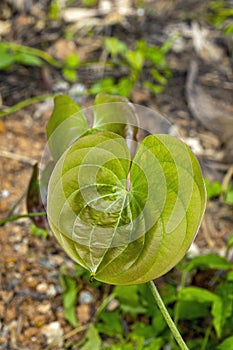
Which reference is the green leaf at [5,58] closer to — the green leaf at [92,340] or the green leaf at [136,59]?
the green leaf at [136,59]

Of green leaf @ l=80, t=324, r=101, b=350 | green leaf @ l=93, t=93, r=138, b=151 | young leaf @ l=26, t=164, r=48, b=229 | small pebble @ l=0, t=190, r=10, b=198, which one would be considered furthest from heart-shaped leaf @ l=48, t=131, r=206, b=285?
small pebble @ l=0, t=190, r=10, b=198

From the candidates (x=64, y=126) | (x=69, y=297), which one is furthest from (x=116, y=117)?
(x=69, y=297)

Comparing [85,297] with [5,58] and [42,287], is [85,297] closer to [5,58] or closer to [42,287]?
[42,287]

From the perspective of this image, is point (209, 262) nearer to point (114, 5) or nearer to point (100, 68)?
point (100, 68)

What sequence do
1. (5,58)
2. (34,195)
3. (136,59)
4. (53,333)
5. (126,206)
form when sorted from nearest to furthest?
(126,206) < (34,195) < (53,333) < (5,58) < (136,59)

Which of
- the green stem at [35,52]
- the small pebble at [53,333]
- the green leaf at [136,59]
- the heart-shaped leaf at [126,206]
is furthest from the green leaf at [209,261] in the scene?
the green stem at [35,52]

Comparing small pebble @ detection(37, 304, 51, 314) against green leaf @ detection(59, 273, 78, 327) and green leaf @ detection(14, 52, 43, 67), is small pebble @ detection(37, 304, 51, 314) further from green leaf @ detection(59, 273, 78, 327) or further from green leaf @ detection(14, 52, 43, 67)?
green leaf @ detection(14, 52, 43, 67)

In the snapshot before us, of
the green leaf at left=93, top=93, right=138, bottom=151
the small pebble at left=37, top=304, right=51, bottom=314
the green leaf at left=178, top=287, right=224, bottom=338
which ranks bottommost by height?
the small pebble at left=37, top=304, right=51, bottom=314
